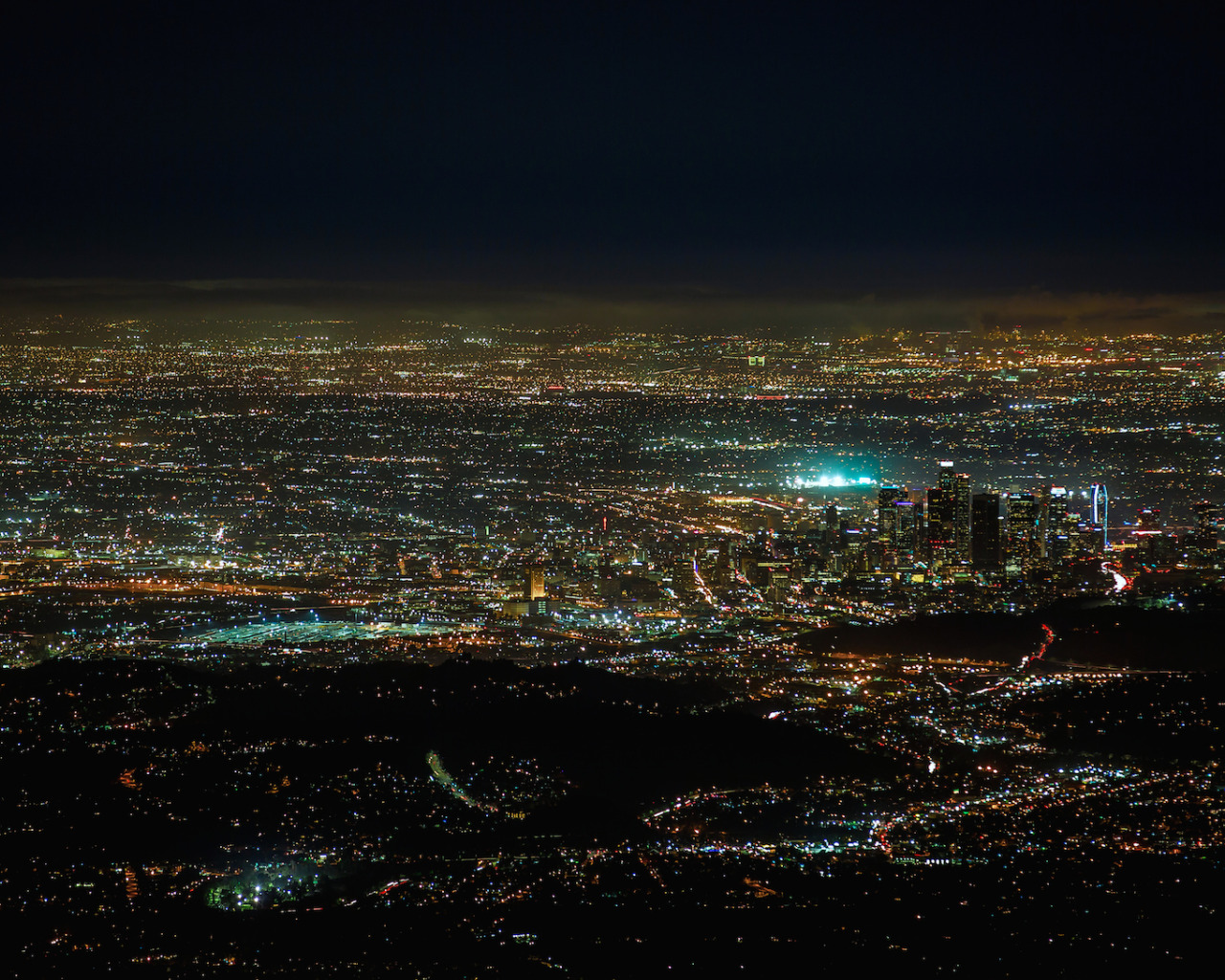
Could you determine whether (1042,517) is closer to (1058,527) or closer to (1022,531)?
(1058,527)

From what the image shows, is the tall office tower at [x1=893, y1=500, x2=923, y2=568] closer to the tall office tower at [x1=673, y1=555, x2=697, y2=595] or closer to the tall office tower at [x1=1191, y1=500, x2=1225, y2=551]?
the tall office tower at [x1=673, y1=555, x2=697, y2=595]

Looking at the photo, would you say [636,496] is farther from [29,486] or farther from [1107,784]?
[1107,784]

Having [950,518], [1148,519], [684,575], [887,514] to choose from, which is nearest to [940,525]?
[950,518]

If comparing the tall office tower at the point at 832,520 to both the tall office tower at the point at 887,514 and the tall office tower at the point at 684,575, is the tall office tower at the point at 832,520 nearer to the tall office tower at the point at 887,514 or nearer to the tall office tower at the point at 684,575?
the tall office tower at the point at 887,514

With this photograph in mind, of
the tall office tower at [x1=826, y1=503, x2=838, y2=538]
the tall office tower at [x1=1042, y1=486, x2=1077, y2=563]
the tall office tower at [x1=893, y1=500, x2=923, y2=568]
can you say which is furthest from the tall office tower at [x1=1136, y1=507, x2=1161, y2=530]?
the tall office tower at [x1=826, y1=503, x2=838, y2=538]

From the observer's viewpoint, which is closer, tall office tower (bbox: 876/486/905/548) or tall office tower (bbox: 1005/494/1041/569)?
tall office tower (bbox: 1005/494/1041/569)

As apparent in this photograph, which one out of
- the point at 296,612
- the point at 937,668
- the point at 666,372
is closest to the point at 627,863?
the point at 937,668
